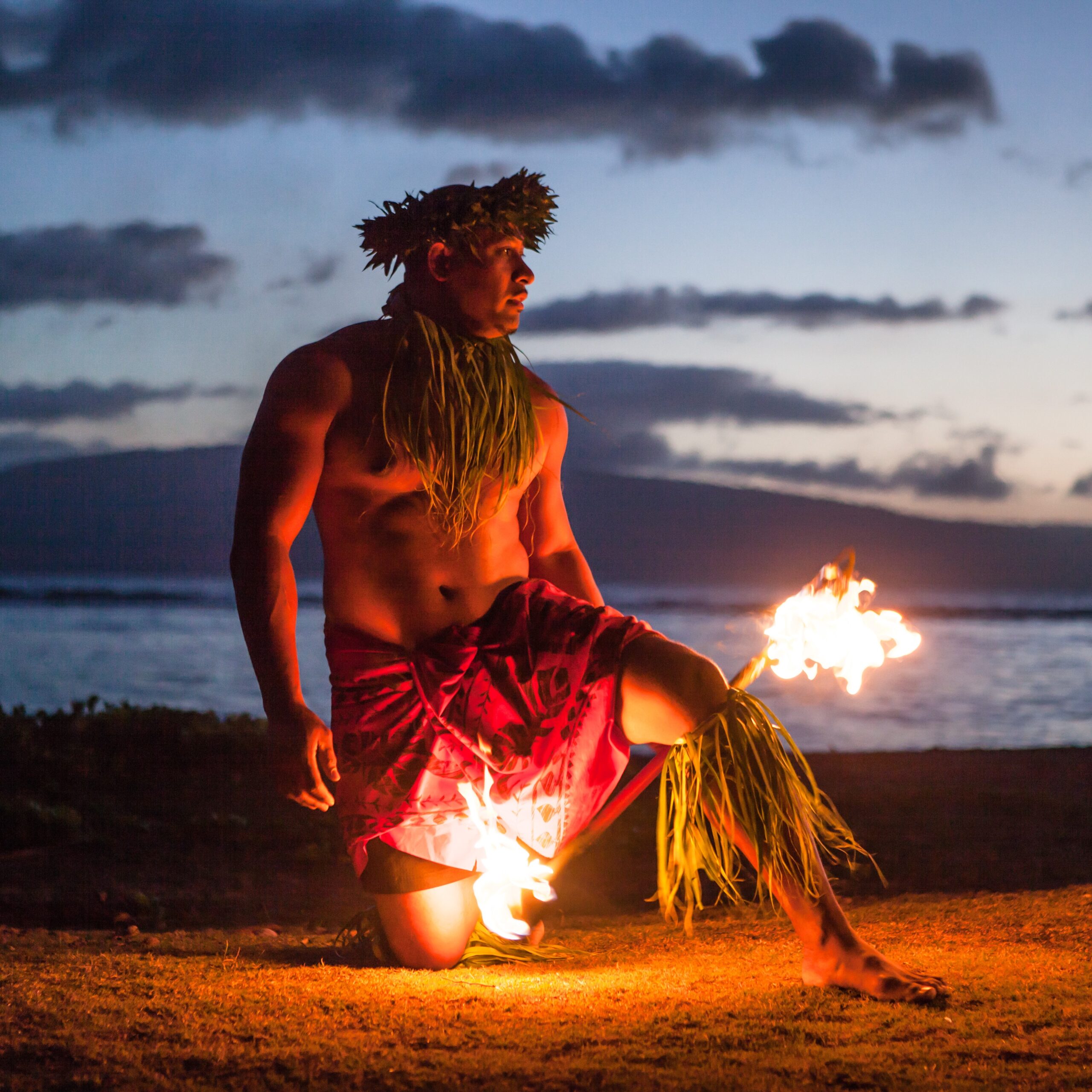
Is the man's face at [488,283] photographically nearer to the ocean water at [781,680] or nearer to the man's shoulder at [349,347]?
the man's shoulder at [349,347]

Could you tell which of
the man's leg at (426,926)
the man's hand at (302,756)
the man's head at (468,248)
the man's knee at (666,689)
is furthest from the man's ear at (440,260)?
the man's leg at (426,926)

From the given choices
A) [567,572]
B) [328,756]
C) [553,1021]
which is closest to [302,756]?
[328,756]

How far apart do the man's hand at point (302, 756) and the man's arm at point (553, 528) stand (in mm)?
933

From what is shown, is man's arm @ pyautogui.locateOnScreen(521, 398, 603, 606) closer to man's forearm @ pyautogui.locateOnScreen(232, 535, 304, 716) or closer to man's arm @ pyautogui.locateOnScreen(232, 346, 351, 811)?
man's arm @ pyautogui.locateOnScreen(232, 346, 351, 811)

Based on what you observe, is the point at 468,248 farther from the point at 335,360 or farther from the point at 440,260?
Result: the point at 335,360

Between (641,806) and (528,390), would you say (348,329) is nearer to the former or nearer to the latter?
(528,390)

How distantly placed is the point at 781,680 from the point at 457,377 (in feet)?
43.1

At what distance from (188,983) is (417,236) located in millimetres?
2009

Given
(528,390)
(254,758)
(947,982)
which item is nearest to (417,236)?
(528,390)

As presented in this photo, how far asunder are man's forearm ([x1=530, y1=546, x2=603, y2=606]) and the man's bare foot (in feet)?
3.81

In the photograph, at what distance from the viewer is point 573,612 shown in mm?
3010

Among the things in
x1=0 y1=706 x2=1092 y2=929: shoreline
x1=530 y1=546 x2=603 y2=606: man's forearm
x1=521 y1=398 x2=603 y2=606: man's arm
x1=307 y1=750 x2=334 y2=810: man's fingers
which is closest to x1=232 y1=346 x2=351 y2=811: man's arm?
x1=307 y1=750 x2=334 y2=810: man's fingers

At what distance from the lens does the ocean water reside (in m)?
12.2

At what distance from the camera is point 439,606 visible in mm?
3053
